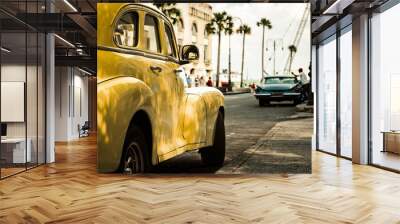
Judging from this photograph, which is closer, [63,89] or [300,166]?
[300,166]

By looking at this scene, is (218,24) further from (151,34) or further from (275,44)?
(151,34)

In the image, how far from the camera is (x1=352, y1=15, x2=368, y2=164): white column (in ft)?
26.2

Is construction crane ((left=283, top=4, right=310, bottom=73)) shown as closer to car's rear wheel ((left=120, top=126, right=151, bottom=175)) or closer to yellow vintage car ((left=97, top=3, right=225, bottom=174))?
yellow vintage car ((left=97, top=3, right=225, bottom=174))

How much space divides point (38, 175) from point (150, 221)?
338cm

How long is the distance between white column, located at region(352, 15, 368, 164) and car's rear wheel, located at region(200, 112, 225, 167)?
9.61ft

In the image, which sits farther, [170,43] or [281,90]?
[281,90]

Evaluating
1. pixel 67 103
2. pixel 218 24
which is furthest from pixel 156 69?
pixel 67 103

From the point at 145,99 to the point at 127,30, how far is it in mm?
951

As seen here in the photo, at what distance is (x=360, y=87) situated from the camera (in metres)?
8.09

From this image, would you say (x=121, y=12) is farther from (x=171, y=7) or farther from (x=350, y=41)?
(x=350, y=41)

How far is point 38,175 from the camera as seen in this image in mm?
6766

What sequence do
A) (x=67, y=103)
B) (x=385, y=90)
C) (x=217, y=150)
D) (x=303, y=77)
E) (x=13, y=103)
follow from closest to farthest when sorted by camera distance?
(x=217, y=150), (x=303, y=77), (x=13, y=103), (x=385, y=90), (x=67, y=103)

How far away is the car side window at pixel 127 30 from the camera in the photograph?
620 cm

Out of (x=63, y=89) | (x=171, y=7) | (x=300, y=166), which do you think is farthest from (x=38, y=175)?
(x=63, y=89)
